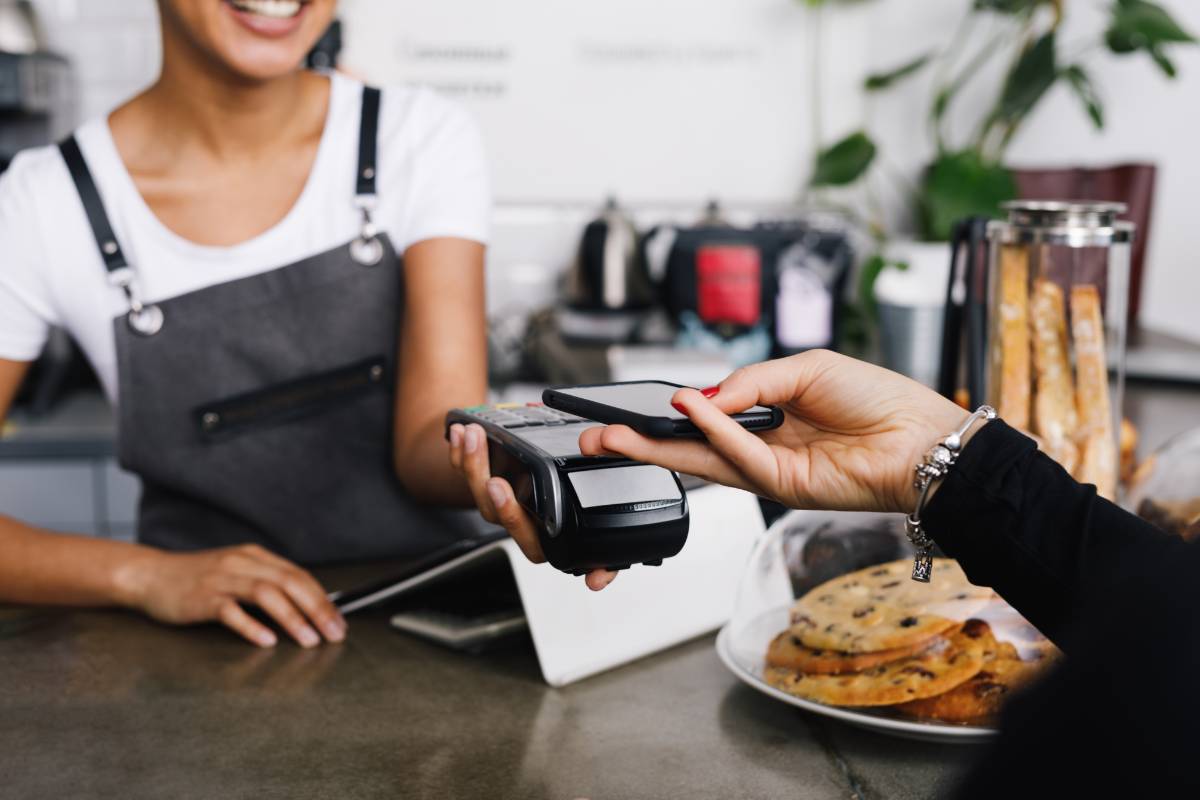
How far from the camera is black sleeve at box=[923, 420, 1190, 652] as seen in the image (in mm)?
611

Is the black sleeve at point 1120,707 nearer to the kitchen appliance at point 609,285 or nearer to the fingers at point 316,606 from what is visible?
the fingers at point 316,606

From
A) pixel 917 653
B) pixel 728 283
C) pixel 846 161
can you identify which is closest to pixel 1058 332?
pixel 917 653

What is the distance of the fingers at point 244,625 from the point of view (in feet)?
3.16

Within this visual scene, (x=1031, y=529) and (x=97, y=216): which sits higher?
(x=97, y=216)

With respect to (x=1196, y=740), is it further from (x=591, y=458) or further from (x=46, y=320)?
(x=46, y=320)

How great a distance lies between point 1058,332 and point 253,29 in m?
0.85

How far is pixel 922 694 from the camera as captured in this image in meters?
0.76

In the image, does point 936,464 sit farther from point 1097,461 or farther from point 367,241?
point 367,241

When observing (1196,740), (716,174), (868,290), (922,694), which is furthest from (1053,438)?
(716,174)

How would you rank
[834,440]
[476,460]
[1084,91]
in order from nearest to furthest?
[834,440] < [476,460] < [1084,91]

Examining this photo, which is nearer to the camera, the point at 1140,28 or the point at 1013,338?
the point at 1013,338

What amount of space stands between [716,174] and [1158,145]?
46.4 inches

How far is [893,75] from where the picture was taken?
2.87 meters

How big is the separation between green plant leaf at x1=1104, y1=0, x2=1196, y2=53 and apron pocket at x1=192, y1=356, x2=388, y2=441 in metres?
1.99
